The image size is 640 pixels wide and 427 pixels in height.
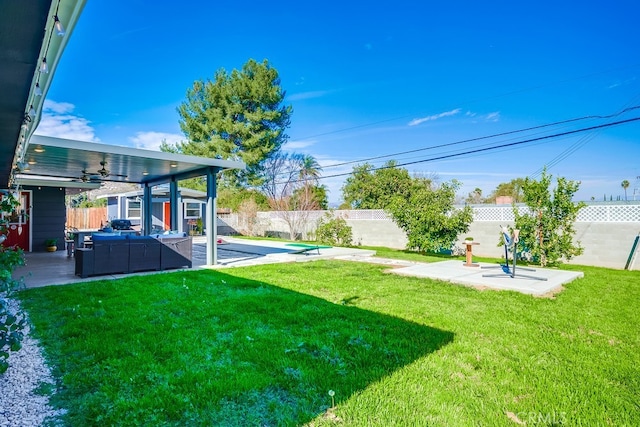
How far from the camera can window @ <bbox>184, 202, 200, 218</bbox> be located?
874 inches

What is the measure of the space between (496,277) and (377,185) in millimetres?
19584

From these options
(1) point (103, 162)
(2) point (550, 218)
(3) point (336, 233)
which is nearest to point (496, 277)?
(2) point (550, 218)

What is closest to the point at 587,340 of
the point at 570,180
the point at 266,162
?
the point at 570,180

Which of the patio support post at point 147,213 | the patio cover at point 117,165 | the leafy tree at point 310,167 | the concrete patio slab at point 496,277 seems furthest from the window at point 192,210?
the concrete patio slab at point 496,277

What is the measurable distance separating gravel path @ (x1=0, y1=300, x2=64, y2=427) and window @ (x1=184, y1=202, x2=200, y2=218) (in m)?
19.6

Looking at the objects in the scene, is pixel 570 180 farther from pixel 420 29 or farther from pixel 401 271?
pixel 420 29

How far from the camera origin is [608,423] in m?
2.15

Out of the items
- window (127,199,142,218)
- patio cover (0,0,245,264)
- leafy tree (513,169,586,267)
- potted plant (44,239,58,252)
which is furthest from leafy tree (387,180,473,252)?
window (127,199,142,218)

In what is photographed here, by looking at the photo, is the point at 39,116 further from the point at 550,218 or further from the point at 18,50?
the point at 550,218

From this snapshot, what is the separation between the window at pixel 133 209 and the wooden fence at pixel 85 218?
4292 millimetres

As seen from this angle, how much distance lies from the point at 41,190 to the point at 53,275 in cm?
691

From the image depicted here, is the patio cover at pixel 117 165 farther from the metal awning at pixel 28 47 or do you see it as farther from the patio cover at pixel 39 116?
the metal awning at pixel 28 47

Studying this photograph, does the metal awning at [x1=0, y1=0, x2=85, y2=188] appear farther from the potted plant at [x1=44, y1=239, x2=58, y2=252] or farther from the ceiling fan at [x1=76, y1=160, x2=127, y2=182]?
the potted plant at [x1=44, y1=239, x2=58, y2=252]

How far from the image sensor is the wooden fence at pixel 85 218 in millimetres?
24391
